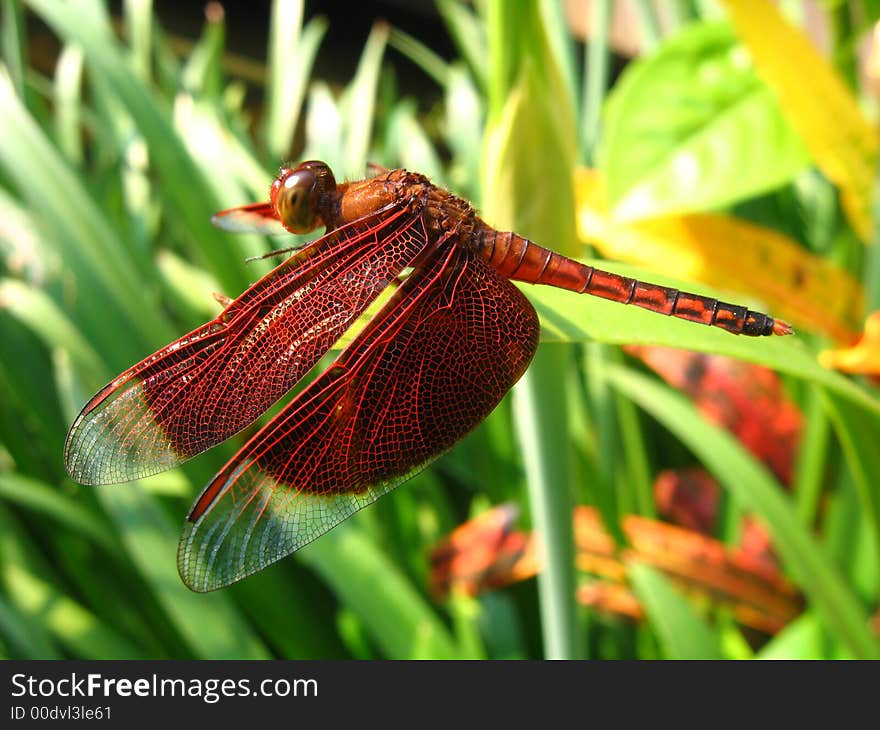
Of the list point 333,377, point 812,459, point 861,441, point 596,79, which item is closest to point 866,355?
point 861,441

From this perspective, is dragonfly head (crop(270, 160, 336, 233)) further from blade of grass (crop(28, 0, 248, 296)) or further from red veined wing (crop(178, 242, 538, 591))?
blade of grass (crop(28, 0, 248, 296))

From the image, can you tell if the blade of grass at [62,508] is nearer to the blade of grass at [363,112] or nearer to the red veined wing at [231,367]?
the red veined wing at [231,367]

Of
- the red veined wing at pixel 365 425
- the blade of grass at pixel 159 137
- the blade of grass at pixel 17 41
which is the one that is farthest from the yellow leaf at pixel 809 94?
the blade of grass at pixel 17 41

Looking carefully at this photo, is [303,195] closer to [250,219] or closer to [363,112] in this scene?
[250,219]

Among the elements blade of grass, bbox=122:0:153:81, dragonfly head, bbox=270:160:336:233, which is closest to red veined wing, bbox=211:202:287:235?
dragonfly head, bbox=270:160:336:233

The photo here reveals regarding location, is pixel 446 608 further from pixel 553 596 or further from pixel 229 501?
pixel 229 501
